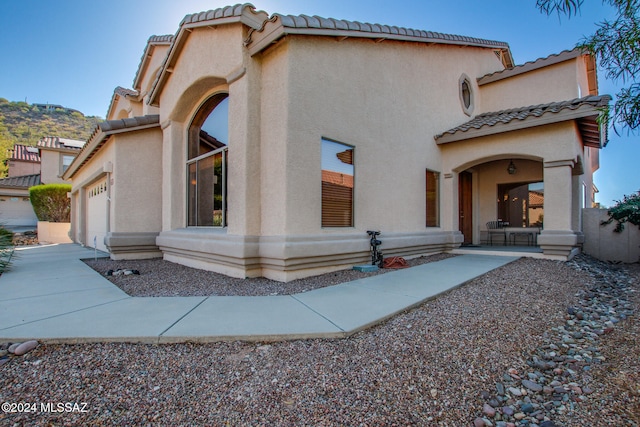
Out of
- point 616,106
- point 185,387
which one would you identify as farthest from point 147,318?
point 616,106

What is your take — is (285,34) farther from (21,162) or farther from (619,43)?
(21,162)

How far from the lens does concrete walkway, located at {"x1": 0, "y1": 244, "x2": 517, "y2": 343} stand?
9.57 ft

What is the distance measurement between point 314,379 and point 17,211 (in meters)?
32.4

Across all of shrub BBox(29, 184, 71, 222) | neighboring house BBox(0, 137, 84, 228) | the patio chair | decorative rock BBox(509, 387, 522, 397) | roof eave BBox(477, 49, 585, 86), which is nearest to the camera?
decorative rock BBox(509, 387, 522, 397)

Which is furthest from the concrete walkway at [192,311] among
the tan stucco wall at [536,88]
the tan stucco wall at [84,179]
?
the tan stucco wall at [536,88]

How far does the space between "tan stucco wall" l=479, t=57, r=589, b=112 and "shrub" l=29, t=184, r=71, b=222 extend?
23925mm

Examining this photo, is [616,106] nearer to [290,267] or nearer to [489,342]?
[489,342]

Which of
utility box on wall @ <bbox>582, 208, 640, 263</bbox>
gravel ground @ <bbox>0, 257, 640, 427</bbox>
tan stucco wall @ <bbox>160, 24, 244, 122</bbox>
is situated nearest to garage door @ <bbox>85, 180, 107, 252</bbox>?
tan stucco wall @ <bbox>160, 24, 244, 122</bbox>

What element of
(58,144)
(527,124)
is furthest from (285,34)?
(58,144)

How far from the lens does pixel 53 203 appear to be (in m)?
19.0

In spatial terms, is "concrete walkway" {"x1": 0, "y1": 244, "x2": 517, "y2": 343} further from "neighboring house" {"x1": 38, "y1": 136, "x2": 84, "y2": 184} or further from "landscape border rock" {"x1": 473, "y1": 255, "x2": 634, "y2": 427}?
"neighboring house" {"x1": 38, "y1": 136, "x2": 84, "y2": 184}

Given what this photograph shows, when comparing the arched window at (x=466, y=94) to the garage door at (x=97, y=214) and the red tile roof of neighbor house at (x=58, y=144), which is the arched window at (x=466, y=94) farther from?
the red tile roof of neighbor house at (x=58, y=144)

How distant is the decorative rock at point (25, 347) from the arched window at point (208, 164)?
3.90 metres

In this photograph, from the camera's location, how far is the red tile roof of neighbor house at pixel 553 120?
696 centimetres
